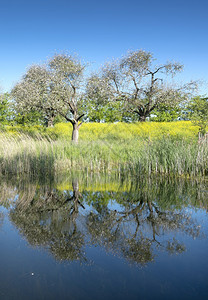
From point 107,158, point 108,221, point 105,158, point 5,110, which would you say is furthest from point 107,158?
point 5,110

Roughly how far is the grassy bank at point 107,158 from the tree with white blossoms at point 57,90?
23.9 feet

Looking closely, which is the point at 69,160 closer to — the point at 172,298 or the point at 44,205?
the point at 44,205

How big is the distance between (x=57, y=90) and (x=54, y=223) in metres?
15.7

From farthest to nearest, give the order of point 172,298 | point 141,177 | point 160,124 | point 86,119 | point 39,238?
1. point 86,119
2. point 160,124
3. point 141,177
4. point 39,238
5. point 172,298

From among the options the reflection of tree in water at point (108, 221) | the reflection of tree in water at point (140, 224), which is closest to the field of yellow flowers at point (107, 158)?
the reflection of tree in water at point (108, 221)

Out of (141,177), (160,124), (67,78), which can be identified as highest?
(67,78)

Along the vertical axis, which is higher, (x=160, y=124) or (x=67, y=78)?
(x=67, y=78)

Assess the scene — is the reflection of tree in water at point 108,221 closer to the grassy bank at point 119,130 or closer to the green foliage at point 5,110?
the grassy bank at point 119,130

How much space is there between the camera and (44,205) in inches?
241

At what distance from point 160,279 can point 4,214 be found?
3.60 metres

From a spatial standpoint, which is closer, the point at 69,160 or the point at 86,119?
the point at 69,160

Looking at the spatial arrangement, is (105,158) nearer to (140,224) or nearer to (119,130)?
(140,224)

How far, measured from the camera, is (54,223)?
16.1 ft

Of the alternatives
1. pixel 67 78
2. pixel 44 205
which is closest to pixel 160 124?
pixel 67 78
